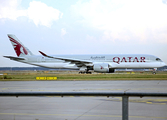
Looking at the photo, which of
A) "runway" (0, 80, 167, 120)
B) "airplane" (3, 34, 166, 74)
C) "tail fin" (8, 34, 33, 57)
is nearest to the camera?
"runway" (0, 80, 167, 120)

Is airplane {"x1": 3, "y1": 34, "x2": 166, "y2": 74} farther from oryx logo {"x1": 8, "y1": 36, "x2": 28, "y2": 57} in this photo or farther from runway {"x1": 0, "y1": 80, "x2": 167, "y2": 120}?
runway {"x1": 0, "y1": 80, "x2": 167, "y2": 120}

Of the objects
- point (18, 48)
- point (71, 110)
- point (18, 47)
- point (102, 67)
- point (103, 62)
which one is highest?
point (18, 47)

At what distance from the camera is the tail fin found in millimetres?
50750

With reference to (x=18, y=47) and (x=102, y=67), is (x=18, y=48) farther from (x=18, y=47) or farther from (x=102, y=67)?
(x=102, y=67)

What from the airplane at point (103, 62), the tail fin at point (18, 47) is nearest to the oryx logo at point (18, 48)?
the tail fin at point (18, 47)

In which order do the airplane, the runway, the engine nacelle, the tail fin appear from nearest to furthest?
the runway → the engine nacelle → the airplane → the tail fin

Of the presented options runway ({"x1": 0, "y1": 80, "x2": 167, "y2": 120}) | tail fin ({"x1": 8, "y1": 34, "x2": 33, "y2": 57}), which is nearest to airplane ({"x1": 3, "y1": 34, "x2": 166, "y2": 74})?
tail fin ({"x1": 8, "y1": 34, "x2": 33, "y2": 57})

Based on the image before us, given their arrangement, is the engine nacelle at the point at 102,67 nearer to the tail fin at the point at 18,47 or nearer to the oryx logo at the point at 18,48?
the tail fin at the point at 18,47

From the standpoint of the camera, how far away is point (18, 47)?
50.9 meters

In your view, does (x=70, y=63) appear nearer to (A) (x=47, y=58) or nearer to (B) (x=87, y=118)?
(A) (x=47, y=58)

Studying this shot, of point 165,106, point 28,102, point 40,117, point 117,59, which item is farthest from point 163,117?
point 117,59

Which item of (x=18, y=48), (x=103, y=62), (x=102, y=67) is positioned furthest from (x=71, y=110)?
(x=18, y=48)

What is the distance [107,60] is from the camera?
43969 millimetres

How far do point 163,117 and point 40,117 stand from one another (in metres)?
2.44
